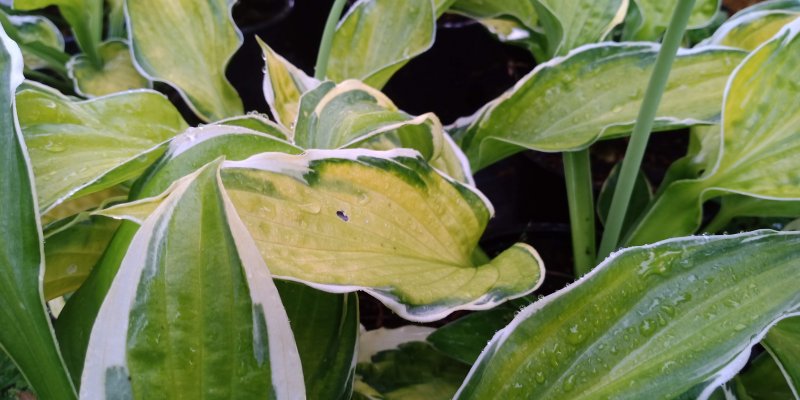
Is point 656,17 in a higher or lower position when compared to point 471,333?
higher

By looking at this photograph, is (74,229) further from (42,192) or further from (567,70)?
(567,70)

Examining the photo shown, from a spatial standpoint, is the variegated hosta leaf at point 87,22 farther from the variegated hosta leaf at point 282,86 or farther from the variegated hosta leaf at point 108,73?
the variegated hosta leaf at point 282,86

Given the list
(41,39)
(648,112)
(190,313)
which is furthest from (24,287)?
(41,39)

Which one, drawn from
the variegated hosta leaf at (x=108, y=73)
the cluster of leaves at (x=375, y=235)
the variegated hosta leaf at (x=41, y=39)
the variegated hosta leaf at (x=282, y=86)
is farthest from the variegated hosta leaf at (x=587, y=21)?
the variegated hosta leaf at (x=41, y=39)

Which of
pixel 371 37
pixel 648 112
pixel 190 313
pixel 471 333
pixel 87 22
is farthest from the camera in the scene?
pixel 87 22

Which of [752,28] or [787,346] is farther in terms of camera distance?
[752,28]

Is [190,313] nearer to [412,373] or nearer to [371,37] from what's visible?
[412,373]

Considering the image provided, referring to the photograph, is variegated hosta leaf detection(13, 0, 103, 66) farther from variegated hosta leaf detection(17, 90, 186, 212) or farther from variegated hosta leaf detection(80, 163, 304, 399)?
variegated hosta leaf detection(80, 163, 304, 399)

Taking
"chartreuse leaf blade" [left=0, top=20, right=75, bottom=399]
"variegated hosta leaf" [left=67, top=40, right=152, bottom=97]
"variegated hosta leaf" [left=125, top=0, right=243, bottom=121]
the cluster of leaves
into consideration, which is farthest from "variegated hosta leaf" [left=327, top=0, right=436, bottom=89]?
"chartreuse leaf blade" [left=0, top=20, right=75, bottom=399]
